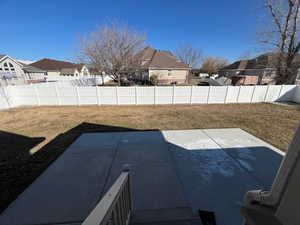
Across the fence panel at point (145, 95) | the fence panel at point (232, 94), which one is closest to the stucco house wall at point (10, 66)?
the fence panel at point (145, 95)

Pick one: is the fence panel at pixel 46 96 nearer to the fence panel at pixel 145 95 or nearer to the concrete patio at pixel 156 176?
the fence panel at pixel 145 95

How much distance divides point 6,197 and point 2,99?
926 cm

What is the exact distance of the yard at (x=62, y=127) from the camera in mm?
3115

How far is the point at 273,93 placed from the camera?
10.2 metres

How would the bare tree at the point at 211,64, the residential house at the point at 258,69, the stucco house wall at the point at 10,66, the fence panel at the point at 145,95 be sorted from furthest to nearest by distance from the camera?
the bare tree at the point at 211,64 < the stucco house wall at the point at 10,66 < the residential house at the point at 258,69 < the fence panel at the point at 145,95

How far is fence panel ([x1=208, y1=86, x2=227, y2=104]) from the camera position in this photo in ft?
31.7

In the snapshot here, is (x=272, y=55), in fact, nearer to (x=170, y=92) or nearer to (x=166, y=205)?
(x=170, y=92)

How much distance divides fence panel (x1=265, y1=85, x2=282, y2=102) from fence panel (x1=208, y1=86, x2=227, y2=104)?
11.4 feet

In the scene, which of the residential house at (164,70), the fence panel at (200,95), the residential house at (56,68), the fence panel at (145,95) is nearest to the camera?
the fence panel at (145,95)

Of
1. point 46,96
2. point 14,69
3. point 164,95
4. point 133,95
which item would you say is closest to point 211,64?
A: point 164,95

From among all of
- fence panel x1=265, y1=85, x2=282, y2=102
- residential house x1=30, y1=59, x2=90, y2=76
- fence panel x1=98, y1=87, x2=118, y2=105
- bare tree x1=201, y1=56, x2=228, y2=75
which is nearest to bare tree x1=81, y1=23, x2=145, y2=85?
fence panel x1=98, y1=87, x2=118, y2=105

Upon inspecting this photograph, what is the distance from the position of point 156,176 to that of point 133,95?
23.5 ft

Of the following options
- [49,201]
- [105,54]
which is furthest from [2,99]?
[49,201]

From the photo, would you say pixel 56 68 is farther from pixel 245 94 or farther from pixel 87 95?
pixel 245 94
